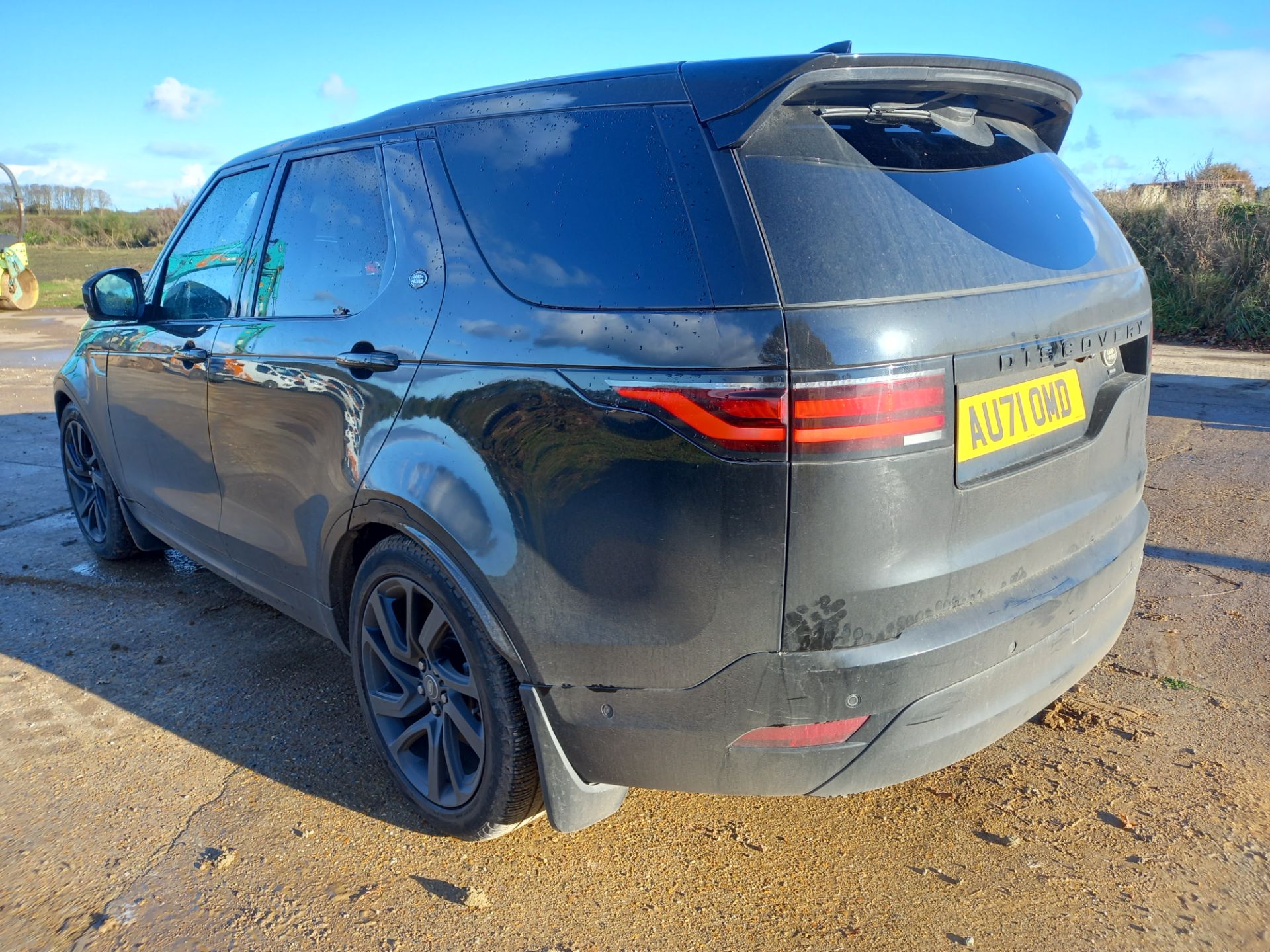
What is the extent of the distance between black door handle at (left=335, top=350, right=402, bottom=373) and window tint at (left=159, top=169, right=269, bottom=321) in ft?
3.35

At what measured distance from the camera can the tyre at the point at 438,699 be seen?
91.0 inches

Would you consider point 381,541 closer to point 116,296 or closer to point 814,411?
point 814,411

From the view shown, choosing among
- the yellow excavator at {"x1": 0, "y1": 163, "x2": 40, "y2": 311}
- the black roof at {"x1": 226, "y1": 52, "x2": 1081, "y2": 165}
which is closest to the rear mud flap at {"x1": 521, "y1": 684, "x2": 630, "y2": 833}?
the black roof at {"x1": 226, "y1": 52, "x2": 1081, "y2": 165}

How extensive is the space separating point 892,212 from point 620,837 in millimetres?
1781

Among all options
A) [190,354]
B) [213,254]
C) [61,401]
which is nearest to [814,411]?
[190,354]

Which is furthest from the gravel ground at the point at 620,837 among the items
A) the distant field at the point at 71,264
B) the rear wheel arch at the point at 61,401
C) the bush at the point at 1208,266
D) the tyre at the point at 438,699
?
A: the distant field at the point at 71,264

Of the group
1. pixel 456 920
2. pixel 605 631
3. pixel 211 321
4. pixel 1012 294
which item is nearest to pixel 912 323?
pixel 1012 294

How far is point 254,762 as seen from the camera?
2.99 meters

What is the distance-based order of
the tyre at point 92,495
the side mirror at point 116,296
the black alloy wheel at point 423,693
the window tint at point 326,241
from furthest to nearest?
the tyre at point 92,495 → the side mirror at point 116,296 → the window tint at point 326,241 → the black alloy wheel at point 423,693

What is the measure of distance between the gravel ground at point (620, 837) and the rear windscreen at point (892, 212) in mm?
1464

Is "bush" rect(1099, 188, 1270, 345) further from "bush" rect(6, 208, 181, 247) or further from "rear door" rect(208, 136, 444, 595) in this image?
"bush" rect(6, 208, 181, 247)

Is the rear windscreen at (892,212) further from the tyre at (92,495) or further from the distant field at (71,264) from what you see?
the distant field at (71,264)

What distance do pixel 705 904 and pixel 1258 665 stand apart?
2346 mm

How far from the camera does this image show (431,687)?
2.57 meters
